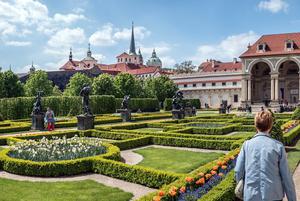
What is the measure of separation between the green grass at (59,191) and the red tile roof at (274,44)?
5240 cm

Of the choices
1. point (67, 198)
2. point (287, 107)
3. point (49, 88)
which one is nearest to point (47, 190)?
point (67, 198)

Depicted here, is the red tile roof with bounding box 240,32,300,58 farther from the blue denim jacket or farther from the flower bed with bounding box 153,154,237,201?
the blue denim jacket

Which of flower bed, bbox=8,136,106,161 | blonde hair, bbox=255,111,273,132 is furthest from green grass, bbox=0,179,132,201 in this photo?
blonde hair, bbox=255,111,273,132

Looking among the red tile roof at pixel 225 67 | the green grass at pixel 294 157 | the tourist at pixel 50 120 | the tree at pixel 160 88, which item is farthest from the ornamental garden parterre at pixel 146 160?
the red tile roof at pixel 225 67

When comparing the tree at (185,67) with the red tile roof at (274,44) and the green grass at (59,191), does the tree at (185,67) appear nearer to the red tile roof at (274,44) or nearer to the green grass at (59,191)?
the red tile roof at (274,44)

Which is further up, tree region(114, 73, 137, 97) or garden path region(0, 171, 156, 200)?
tree region(114, 73, 137, 97)

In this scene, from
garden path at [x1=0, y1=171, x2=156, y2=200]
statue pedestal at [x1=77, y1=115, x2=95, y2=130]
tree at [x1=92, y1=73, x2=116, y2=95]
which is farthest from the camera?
tree at [x1=92, y1=73, x2=116, y2=95]

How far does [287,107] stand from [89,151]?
138ft

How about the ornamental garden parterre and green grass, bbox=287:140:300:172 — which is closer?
the ornamental garden parterre

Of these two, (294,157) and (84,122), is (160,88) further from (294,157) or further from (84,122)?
(294,157)

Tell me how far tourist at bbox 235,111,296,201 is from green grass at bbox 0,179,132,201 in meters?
4.03

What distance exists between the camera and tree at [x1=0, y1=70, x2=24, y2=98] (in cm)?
5075

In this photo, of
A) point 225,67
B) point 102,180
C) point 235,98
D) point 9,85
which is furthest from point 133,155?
point 225,67

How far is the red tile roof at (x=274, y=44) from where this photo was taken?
182 feet
